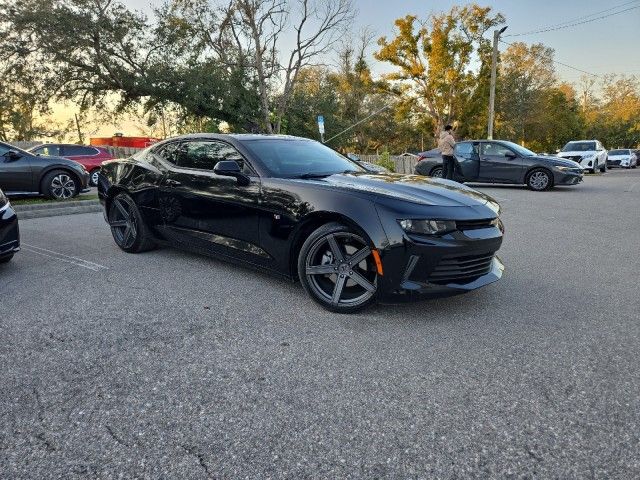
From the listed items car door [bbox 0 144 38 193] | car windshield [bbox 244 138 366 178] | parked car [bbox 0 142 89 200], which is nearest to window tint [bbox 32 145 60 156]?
parked car [bbox 0 142 89 200]

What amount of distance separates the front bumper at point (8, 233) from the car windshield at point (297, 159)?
2.51 meters

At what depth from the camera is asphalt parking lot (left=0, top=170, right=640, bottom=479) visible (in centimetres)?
181

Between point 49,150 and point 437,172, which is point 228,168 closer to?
point 437,172

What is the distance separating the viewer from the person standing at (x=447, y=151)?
1216 cm

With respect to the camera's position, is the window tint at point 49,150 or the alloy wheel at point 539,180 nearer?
the alloy wheel at point 539,180

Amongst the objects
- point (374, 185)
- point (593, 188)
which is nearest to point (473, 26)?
point (593, 188)

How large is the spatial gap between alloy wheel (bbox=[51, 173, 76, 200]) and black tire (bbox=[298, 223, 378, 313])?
830 cm

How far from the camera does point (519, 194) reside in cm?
1184

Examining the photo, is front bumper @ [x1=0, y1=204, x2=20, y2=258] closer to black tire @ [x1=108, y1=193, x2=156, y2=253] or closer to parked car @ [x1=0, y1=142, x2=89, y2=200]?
black tire @ [x1=108, y1=193, x2=156, y2=253]

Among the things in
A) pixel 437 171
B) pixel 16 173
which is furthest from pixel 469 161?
pixel 16 173

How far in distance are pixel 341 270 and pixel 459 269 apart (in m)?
0.85

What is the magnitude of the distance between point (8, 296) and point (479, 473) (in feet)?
12.8

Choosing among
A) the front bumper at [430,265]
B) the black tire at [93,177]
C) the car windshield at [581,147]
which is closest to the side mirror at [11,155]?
the black tire at [93,177]

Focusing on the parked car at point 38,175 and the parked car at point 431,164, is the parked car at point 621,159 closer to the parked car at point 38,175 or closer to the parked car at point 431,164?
the parked car at point 431,164
